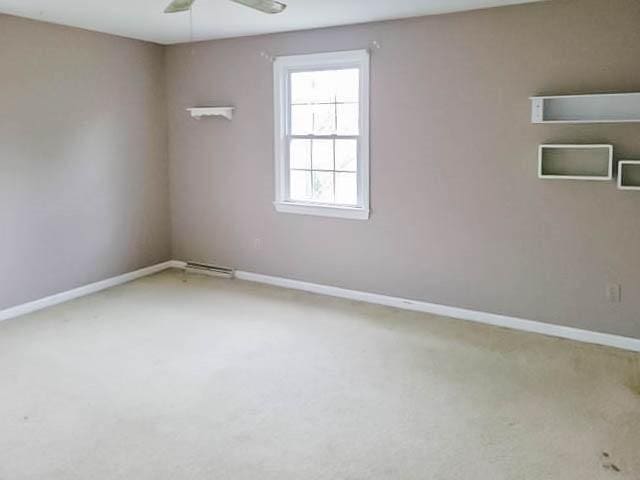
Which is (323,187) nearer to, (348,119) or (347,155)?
(347,155)

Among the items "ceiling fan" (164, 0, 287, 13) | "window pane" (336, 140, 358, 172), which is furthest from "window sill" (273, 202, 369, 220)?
"ceiling fan" (164, 0, 287, 13)

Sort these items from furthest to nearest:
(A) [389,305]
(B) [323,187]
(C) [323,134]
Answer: (B) [323,187] < (C) [323,134] < (A) [389,305]

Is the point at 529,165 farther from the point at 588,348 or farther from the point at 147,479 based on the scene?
the point at 147,479

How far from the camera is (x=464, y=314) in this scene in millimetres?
4570

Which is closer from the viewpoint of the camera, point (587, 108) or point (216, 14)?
point (587, 108)

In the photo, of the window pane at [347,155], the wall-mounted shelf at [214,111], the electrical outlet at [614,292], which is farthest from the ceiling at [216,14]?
the electrical outlet at [614,292]

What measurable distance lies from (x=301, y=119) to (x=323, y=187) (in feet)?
2.13

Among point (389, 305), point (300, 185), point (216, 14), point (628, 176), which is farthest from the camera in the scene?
point (300, 185)

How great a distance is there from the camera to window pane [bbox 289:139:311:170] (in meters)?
5.25

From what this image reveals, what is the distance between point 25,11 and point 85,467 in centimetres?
339

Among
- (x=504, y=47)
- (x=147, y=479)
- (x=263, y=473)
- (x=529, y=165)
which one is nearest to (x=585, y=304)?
(x=529, y=165)

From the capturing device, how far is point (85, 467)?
2578 millimetres

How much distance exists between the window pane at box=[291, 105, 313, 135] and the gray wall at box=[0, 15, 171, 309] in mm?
1519

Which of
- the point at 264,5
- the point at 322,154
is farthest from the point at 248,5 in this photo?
the point at 322,154
